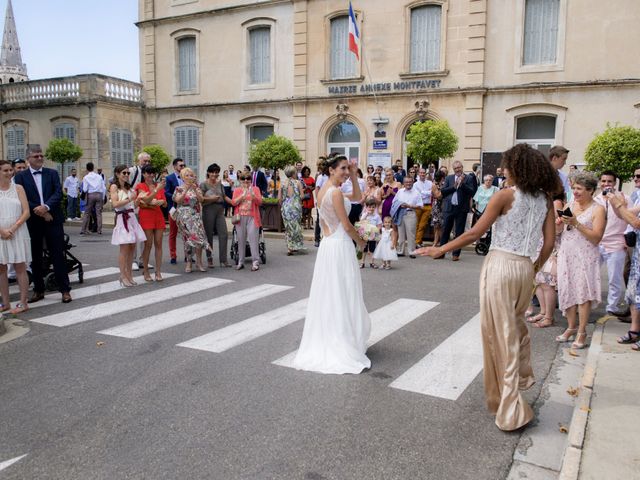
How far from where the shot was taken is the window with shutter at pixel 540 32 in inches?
735

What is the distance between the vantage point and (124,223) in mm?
8734

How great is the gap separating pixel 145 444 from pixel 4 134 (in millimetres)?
29006

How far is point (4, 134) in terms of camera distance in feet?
91.2

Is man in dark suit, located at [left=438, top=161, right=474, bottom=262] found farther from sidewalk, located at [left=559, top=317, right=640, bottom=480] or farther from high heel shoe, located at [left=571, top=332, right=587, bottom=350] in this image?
sidewalk, located at [left=559, top=317, right=640, bottom=480]

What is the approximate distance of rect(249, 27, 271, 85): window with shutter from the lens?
23.8m

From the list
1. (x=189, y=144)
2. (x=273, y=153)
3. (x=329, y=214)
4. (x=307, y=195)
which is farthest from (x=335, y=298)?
(x=189, y=144)

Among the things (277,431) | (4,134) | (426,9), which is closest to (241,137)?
(426,9)

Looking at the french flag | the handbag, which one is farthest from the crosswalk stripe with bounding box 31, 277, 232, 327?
the french flag

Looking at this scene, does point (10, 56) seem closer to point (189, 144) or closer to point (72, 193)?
point (189, 144)

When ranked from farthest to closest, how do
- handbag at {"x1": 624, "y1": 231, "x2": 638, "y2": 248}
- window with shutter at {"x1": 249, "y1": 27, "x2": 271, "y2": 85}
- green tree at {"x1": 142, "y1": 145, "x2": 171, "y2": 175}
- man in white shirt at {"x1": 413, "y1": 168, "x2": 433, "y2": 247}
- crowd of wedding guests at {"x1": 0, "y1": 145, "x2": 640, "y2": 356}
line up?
window with shutter at {"x1": 249, "y1": 27, "x2": 271, "y2": 85} → green tree at {"x1": 142, "y1": 145, "x2": 171, "y2": 175} → man in white shirt at {"x1": 413, "y1": 168, "x2": 433, "y2": 247} → handbag at {"x1": 624, "y1": 231, "x2": 638, "y2": 248} → crowd of wedding guests at {"x1": 0, "y1": 145, "x2": 640, "y2": 356}

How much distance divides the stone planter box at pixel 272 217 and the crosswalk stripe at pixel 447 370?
10.0 m

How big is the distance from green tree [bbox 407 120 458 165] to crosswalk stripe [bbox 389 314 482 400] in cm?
1182

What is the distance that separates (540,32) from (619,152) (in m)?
7.69

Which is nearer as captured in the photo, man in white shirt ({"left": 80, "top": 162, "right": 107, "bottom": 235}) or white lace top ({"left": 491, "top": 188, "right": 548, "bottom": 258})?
white lace top ({"left": 491, "top": 188, "right": 548, "bottom": 258})
